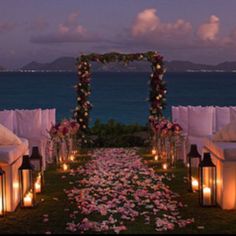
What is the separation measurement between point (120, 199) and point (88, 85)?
752 cm

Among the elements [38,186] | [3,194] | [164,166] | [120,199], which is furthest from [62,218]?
[164,166]

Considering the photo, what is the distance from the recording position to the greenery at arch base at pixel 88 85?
13.8 meters

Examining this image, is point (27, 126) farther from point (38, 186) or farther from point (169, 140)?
point (38, 186)

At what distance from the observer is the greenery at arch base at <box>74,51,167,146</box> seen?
13.8 m

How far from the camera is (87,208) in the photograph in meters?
6.33

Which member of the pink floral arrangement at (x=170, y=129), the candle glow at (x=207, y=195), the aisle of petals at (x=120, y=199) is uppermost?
the pink floral arrangement at (x=170, y=129)

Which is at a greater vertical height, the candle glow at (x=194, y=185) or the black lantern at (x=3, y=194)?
the black lantern at (x=3, y=194)

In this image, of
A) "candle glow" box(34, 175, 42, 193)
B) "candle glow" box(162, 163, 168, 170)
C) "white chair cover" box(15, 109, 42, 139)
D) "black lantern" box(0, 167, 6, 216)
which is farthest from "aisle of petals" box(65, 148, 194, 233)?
"white chair cover" box(15, 109, 42, 139)

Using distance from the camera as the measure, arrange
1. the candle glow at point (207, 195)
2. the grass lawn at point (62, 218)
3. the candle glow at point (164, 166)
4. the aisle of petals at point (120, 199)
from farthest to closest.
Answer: the candle glow at point (164, 166) → the candle glow at point (207, 195) → the aisle of petals at point (120, 199) → the grass lawn at point (62, 218)

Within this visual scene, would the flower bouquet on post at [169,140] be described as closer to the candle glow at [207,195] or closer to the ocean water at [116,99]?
the candle glow at [207,195]

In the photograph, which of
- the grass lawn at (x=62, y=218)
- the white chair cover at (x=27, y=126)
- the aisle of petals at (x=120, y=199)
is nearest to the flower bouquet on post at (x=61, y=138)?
the white chair cover at (x=27, y=126)

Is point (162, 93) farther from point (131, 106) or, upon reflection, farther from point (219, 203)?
point (131, 106)

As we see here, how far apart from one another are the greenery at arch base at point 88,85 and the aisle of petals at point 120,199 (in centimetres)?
378

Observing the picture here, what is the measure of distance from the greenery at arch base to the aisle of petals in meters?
3.78
